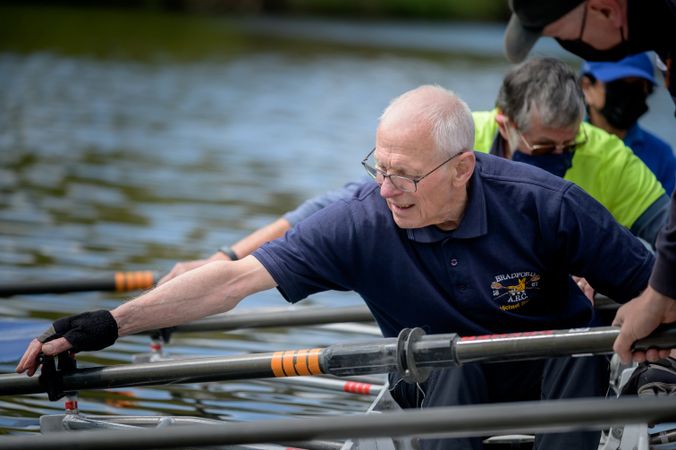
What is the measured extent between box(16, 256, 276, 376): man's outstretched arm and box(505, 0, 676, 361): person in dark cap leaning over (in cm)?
140

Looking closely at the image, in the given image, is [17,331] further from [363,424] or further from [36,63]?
[36,63]

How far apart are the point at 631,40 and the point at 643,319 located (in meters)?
0.99

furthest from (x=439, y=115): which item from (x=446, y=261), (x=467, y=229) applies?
(x=446, y=261)

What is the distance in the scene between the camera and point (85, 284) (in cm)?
690

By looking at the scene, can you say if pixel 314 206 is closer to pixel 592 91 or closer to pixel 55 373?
pixel 592 91

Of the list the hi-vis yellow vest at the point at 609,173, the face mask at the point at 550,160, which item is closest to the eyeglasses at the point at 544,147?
the face mask at the point at 550,160

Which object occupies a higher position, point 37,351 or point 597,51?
point 597,51

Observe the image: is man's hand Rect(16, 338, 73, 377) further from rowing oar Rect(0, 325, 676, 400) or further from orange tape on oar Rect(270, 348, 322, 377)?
orange tape on oar Rect(270, 348, 322, 377)

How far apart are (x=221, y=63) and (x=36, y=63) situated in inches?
216

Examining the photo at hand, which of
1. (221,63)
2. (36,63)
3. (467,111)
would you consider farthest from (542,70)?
(221,63)

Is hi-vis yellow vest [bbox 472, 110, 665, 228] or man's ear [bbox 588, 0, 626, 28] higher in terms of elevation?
man's ear [bbox 588, 0, 626, 28]

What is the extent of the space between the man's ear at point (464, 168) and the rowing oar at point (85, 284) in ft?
9.31

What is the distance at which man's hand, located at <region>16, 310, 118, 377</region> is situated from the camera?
14.7 ft

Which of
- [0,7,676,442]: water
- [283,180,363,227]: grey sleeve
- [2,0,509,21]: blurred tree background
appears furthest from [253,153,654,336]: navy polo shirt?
[2,0,509,21]: blurred tree background
